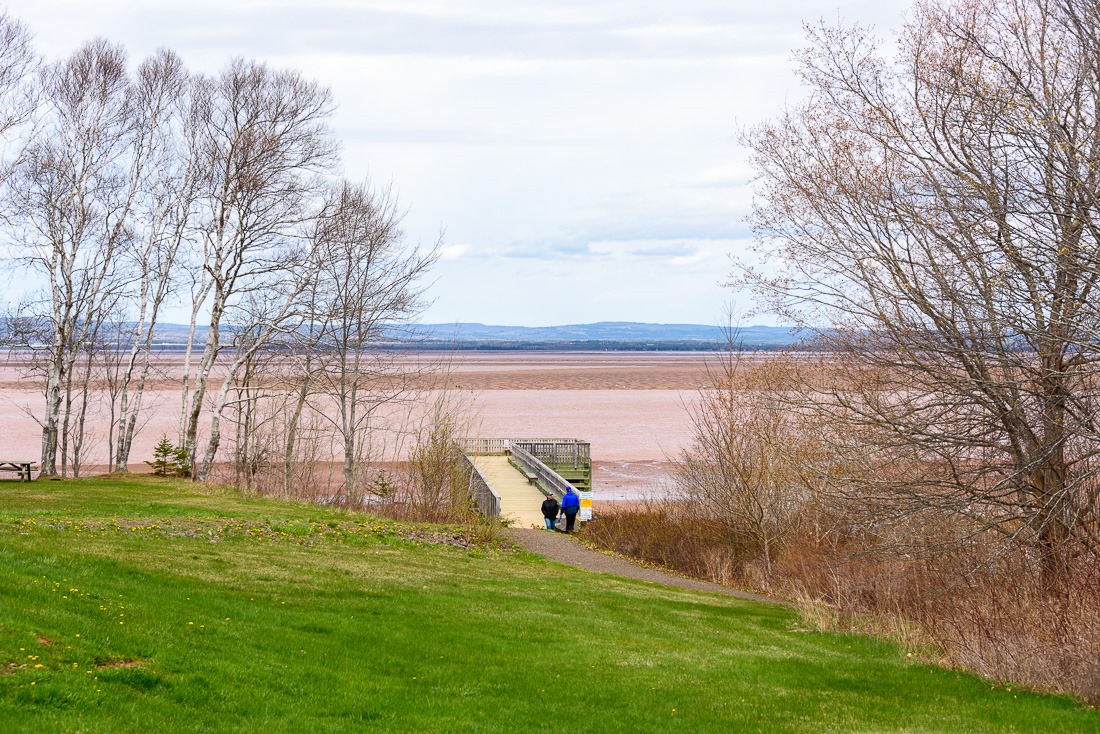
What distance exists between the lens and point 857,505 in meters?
16.8

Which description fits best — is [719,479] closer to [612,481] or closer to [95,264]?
[612,481]

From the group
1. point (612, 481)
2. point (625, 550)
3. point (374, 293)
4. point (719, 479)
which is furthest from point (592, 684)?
point (612, 481)

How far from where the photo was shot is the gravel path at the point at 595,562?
2133 cm

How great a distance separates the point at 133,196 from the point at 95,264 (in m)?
3.02

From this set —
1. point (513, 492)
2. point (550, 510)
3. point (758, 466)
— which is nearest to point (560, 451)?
point (513, 492)

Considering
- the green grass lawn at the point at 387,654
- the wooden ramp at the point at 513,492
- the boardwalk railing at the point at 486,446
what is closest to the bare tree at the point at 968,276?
the green grass lawn at the point at 387,654

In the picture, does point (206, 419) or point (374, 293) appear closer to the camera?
point (374, 293)

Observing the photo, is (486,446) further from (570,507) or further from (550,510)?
(570,507)

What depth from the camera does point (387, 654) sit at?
10.4 metres

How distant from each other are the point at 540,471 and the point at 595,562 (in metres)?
11.2

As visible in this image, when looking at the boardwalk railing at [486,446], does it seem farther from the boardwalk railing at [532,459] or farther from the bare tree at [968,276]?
the bare tree at [968,276]

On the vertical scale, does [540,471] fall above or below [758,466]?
below

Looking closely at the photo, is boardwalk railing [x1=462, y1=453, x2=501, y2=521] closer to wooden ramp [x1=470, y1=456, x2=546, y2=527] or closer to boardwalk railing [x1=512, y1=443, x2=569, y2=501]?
wooden ramp [x1=470, y1=456, x2=546, y2=527]

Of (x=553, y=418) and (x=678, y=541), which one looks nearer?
(x=678, y=541)
